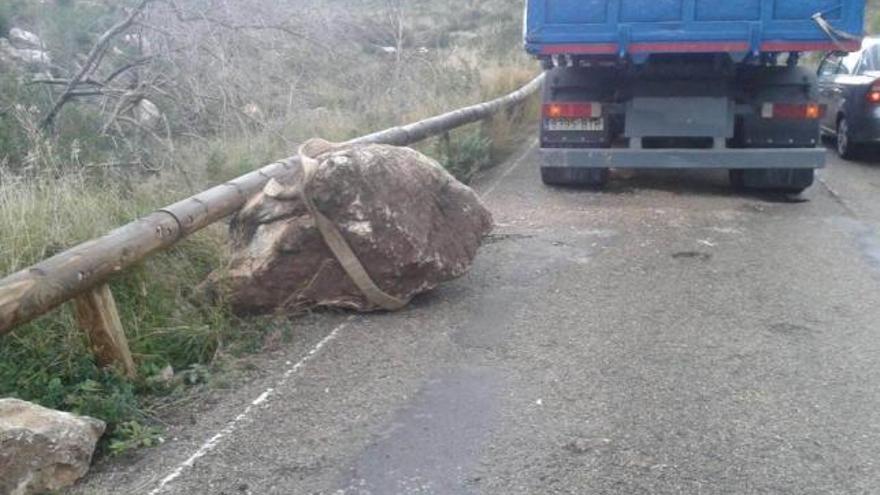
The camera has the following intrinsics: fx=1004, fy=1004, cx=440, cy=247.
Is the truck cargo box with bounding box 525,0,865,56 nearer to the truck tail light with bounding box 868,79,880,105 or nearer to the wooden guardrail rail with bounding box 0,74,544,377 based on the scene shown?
the truck tail light with bounding box 868,79,880,105

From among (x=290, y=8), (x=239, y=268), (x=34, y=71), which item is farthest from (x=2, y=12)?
(x=239, y=268)

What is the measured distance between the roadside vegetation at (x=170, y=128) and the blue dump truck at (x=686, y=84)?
1679 mm

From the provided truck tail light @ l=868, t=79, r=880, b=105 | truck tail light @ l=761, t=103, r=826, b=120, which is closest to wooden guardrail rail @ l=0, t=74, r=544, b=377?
truck tail light @ l=761, t=103, r=826, b=120

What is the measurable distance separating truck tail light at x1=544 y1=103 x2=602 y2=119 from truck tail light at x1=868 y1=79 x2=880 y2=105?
4.53 m

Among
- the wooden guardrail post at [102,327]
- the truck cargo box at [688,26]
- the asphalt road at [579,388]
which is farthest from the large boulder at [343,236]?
the truck cargo box at [688,26]

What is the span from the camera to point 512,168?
12.8m

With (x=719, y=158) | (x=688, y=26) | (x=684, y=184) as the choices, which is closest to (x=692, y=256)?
(x=719, y=158)

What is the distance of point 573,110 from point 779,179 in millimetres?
2303

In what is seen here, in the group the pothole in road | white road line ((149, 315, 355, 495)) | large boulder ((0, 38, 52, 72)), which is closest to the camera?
white road line ((149, 315, 355, 495))

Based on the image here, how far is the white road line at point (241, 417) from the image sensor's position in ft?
14.3

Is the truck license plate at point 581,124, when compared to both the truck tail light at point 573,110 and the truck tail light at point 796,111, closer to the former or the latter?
the truck tail light at point 573,110

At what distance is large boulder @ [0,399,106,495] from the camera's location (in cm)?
403

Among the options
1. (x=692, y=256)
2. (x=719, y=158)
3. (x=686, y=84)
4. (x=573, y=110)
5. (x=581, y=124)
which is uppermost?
(x=686, y=84)

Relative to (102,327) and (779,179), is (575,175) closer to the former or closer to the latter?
(779,179)
